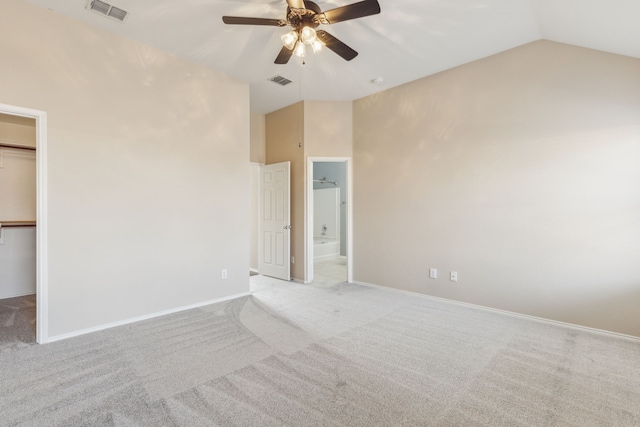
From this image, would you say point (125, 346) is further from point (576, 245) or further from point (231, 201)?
point (576, 245)

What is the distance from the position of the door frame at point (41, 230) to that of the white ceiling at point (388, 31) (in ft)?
3.72

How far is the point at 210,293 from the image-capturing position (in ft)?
12.9

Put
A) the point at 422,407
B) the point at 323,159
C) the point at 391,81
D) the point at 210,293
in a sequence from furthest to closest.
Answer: the point at 323,159 → the point at 391,81 → the point at 210,293 → the point at 422,407

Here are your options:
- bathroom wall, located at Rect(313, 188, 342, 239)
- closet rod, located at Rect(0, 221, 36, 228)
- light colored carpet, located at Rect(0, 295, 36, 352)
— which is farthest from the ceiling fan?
bathroom wall, located at Rect(313, 188, 342, 239)

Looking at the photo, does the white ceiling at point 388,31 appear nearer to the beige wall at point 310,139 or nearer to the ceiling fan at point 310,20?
the ceiling fan at point 310,20

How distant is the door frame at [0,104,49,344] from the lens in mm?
2709

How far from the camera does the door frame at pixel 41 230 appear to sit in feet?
8.89

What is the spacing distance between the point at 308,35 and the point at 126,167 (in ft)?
7.67

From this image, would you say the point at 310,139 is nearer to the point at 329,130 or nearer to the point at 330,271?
the point at 329,130

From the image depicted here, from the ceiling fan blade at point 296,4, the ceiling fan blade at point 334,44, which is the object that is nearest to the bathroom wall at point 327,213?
the ceiling fan blade at point 334,44

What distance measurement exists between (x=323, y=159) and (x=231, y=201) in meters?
1.72

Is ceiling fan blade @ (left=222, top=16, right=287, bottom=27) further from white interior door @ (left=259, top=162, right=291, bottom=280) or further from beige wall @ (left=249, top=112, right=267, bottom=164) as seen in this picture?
beige wall @ (left=249, top=112, right=267, bottom=164)

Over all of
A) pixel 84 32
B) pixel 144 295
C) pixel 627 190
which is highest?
pixel 84 32

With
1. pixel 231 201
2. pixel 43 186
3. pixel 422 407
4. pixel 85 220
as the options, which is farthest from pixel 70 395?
pixel 231 201
